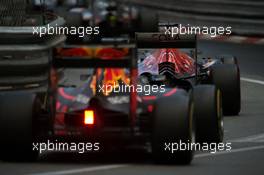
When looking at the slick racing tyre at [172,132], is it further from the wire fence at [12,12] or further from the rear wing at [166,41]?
the wire fence at [12,12]

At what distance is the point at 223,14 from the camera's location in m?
35.5

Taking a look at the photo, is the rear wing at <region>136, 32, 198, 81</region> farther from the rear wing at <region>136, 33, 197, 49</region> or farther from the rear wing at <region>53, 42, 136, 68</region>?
the rear wing at <region>53, 42, 136, 68</region>

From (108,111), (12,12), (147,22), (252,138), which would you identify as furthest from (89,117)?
(147,22)

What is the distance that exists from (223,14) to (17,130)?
22.0 meters

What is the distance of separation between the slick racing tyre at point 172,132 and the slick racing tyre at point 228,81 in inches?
226

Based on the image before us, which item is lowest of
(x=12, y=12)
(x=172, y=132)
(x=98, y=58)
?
(x=172, y=132)

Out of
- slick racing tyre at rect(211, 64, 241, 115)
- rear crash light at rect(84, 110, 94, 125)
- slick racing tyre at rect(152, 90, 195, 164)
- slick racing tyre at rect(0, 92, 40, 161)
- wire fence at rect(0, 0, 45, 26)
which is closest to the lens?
slick racing tyre at rect(152, 90, 195, 164)

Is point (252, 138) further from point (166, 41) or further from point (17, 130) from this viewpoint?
point (17, 130)

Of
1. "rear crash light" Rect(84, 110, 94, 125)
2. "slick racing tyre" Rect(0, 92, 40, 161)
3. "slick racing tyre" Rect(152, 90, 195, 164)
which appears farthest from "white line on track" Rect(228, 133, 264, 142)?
"slick racing tyre" Rect(0, 92, 40, 161)

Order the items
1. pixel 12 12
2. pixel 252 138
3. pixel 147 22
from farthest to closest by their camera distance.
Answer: pixel 147 22
pixel 12 12
pixel 252 138

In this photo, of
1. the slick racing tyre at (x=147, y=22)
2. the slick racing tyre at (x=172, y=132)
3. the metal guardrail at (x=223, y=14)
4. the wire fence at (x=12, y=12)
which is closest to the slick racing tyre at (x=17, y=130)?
the slick racing tyre at (x=172, y=132)

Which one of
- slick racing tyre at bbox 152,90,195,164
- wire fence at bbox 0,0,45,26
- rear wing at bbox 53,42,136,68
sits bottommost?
slick racing tyre at bbox 152,90,195,164

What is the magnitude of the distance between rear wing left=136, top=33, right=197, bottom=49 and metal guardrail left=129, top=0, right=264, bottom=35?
591 inches

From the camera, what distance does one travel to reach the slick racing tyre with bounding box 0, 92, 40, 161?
13945 millimetres
